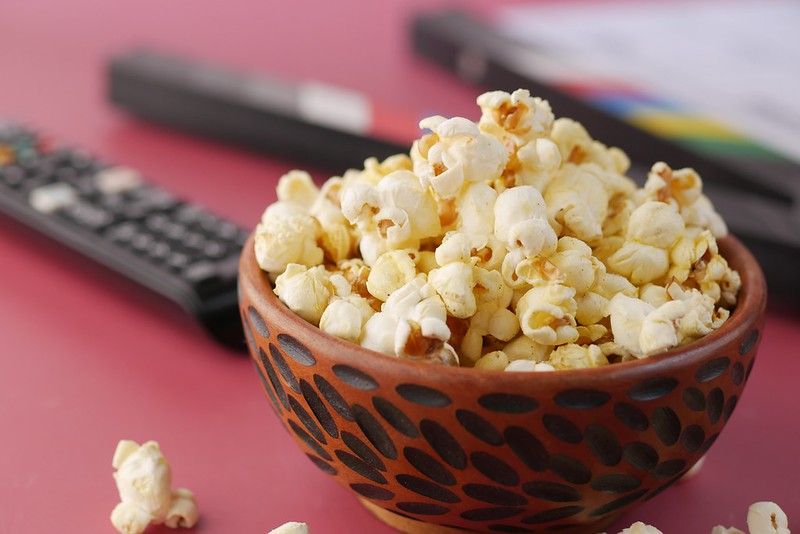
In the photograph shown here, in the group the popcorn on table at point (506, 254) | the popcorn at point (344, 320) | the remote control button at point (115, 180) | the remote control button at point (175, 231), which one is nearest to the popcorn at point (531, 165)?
the popcorn on table at point (506, 254)

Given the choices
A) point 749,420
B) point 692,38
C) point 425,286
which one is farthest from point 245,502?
point 692,38

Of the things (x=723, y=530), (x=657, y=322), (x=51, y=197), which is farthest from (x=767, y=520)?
(x=51, y=197)

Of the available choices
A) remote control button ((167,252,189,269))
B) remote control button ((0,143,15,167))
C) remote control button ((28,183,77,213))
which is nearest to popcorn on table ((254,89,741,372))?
remote control button ((167,252,189,269))

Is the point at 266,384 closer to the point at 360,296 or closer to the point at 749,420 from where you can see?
the point at 360,296

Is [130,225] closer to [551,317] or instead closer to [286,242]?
[286,242]

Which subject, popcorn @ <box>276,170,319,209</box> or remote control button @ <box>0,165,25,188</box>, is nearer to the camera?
popcorn @ <box>276,170,319,209</box>

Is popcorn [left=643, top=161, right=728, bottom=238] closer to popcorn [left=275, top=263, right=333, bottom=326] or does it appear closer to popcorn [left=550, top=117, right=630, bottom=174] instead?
popcorn [left=550, top=117, right=630, bottom=174]

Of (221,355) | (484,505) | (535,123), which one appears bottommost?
(221,355)
